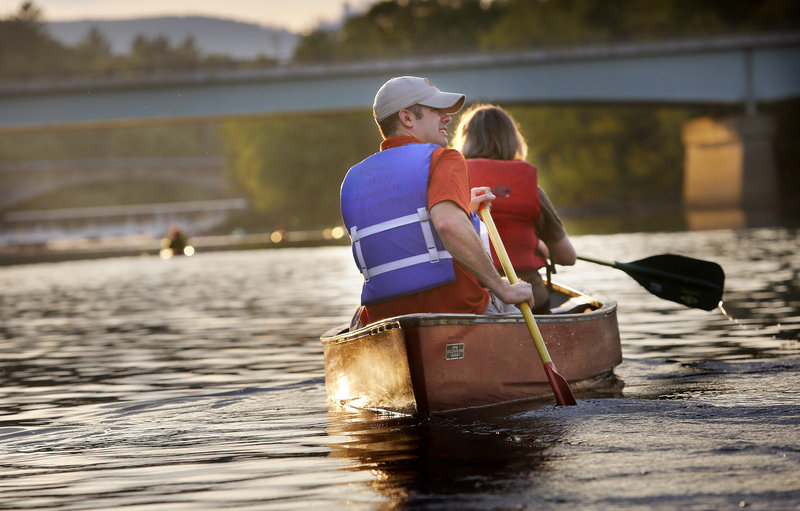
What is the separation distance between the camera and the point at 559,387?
24.8 ft

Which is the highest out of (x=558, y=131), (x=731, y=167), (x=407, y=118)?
(x=558, y=131)

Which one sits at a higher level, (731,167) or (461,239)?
(461,239)

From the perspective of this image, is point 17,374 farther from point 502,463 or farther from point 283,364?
point 502,463

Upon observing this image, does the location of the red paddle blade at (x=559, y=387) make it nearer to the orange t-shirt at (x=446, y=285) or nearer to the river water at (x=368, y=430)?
the river water at (x=368, y=430)

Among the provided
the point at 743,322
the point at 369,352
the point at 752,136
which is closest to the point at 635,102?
the point at 752,136

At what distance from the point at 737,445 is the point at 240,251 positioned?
38465mm

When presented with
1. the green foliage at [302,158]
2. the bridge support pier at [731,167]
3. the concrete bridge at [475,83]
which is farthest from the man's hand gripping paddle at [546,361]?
the green foliage at [302,158]

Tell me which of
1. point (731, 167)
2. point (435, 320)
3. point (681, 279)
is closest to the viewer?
point (435, 320)

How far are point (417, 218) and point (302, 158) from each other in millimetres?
66396

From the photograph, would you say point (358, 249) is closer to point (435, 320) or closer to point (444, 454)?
point (435, 320)

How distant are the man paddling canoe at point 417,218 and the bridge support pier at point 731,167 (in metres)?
43.1

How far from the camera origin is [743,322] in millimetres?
12922

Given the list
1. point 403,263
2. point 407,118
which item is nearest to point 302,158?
point 407,118

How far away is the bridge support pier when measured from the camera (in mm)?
52938
